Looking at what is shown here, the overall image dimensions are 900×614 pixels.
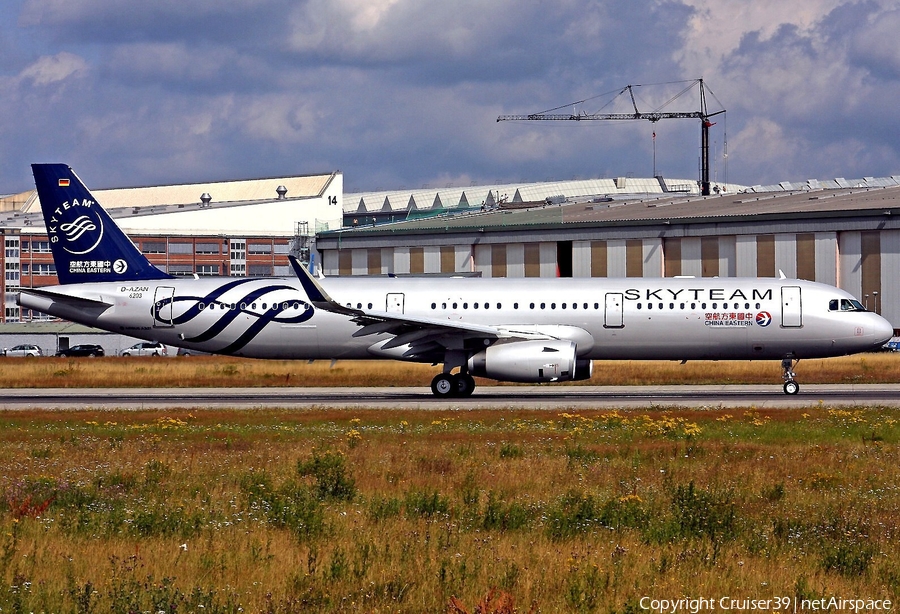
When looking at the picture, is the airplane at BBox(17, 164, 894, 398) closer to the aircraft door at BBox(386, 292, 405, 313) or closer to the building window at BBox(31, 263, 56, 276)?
the aircraft door at BBox(386, 292, 405, 313)

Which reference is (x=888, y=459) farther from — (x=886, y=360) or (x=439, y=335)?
(x=886, y=360)

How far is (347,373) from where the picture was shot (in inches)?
1980

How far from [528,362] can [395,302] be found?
6.44m

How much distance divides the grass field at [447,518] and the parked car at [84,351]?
69.4 meters

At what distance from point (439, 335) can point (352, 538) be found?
22.8 meters

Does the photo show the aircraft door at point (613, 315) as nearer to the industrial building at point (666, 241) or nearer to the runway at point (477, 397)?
the runway at point (477, 397)

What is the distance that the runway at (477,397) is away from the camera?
1324 inches

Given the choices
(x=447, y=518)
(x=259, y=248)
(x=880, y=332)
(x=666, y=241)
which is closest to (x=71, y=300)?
(x=880, y=332)

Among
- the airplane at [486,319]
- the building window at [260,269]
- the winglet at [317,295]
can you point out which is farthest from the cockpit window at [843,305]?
the building window at [260,269]

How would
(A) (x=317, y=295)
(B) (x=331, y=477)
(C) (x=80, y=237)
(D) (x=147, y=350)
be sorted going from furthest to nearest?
(D) (x=147, y=350), (C) (x=80, y=237), (A) (x=317, y=295), (B) (x=331, y=477)

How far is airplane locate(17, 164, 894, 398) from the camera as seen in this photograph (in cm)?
3634

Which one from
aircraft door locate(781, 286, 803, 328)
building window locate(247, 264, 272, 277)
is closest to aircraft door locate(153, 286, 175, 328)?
aircraft door locate(781, 286, 803, 328)

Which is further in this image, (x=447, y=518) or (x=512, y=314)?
(x=512, y=314)

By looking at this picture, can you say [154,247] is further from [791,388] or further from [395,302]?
[791,388]
